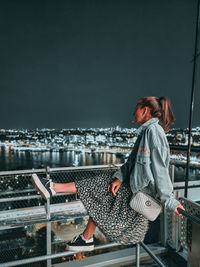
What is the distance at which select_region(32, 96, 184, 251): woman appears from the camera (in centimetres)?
109

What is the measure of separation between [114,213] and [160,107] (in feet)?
2.58

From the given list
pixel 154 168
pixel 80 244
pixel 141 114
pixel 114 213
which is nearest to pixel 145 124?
pixel 141 114

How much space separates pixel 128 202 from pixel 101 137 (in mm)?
83596

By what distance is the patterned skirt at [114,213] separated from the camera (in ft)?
3.98

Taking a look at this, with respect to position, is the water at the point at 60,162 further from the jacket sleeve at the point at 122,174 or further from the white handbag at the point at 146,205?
the white handbag at the point at 146,205

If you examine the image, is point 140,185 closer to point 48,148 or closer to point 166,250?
point 166,250

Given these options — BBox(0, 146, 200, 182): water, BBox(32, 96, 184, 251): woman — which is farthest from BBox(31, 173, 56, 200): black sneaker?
BBox(0, 146, 200, 182): water

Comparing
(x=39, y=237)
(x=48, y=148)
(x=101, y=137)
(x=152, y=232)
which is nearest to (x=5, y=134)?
(x=48, y=148)

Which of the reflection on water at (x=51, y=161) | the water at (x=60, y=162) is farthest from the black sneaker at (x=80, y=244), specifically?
the reflection on water at (x=51, y=161)

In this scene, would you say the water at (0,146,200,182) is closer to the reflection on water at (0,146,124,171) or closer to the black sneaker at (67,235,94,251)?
the reflection on water at (0,146,124,171)

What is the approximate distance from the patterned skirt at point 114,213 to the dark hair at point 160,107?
53 cm

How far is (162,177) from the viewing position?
3.49 ft

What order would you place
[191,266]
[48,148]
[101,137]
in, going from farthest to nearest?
[101,137]
[48,148]
[191,266]

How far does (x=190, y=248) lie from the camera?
131cm
